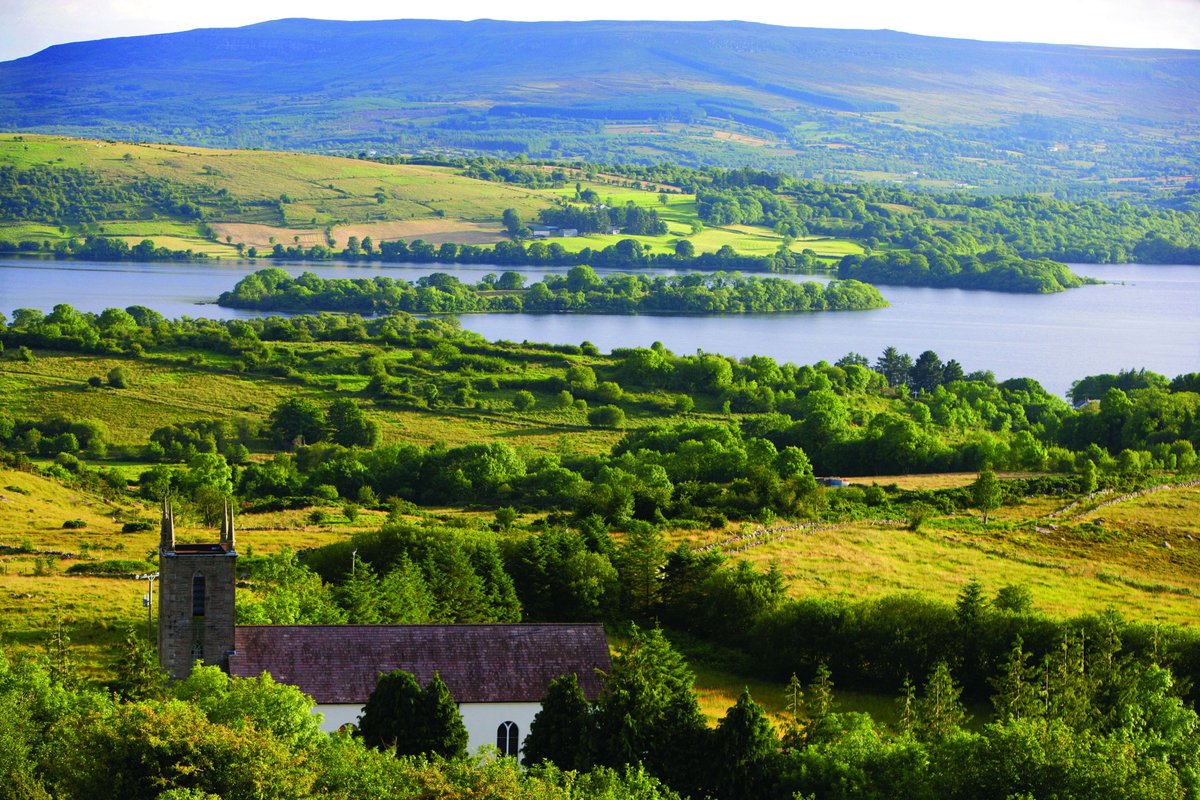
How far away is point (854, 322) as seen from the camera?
443 feet

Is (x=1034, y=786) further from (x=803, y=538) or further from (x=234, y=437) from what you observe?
(x=234, y=437)

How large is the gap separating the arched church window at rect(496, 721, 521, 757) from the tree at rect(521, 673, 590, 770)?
741mm

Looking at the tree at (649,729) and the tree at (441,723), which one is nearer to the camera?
the tree at (441,723)

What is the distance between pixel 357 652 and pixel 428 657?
1.08 meters

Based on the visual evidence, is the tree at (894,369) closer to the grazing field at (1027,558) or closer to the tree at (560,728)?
the grazing field at (1027,558)

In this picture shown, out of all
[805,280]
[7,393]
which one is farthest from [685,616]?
[805,280]

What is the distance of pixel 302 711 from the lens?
68.1 ft

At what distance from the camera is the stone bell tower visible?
73.2 feet

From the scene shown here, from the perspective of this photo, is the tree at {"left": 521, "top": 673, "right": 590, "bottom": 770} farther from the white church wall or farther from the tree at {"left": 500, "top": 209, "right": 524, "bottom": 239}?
the tree at {"left": 500, "top": 209, "right": 524, "bottom": 239}

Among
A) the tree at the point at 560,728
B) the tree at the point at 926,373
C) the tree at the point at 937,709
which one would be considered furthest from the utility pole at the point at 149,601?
the tree at the point at 926,373

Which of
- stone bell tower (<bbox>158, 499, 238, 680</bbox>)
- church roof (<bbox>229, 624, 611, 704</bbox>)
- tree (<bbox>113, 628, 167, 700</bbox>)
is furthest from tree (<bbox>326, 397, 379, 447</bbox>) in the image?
stone bell tower (<bbox>158, 499, 238, 680</bbox>)

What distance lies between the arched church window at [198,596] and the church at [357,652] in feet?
0.05

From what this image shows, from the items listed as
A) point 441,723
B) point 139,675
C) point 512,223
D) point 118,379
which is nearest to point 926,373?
point 118,379

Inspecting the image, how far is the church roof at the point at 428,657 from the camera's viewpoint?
2300 centimetres
